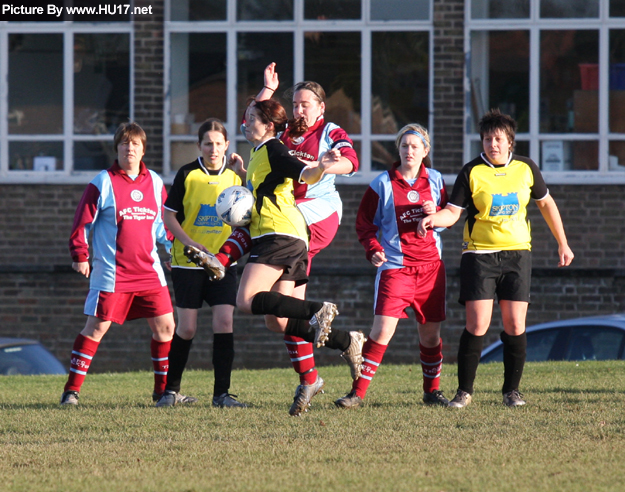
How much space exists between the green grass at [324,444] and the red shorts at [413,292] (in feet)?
2.13

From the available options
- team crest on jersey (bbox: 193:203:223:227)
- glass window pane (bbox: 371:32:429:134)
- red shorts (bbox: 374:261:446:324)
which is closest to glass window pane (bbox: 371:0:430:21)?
glass window pane (bbox: 371:32:429:134)

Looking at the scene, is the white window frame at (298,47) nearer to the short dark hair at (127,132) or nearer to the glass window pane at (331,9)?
the glass window pane at (331,9)

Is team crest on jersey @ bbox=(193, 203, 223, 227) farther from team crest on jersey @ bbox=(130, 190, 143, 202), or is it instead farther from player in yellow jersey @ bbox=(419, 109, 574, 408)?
player in yellow jersey @ bbox=(419, 109, 574, 408)

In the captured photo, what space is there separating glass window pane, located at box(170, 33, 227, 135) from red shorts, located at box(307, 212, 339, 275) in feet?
25.3

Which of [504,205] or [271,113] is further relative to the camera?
[504,205]

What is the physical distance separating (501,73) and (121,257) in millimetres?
8333

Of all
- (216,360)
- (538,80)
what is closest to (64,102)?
(538,80)

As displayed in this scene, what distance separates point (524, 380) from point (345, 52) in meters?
7.24

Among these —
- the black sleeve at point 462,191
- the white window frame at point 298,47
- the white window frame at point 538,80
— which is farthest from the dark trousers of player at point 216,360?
the white window frame at point 538,80

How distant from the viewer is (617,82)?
13.2m

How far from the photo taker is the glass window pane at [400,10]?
520 inches

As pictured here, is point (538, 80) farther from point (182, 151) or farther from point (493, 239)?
point (493, 239)

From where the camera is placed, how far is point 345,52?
44.0ft

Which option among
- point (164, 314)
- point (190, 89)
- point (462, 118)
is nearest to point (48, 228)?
point (190, 89)
